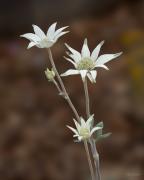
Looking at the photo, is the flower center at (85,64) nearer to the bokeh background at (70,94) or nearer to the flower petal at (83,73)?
the flower petal at (83,73)

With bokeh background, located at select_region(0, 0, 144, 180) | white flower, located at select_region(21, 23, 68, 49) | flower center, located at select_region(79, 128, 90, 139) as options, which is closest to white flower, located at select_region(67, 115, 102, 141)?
flower center, located at select_region(79, 128, 90, 139)

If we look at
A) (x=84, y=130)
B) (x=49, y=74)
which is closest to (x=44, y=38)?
(x=49, y=74)

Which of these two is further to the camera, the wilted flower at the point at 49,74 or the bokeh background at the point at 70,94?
the bokeh background at the point at 70,94

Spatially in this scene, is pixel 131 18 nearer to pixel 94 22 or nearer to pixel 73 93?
pixel 94 22

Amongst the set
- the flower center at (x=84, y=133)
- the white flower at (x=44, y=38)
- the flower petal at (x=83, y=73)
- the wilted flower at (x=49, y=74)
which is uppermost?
the white flower at (x=44, y=38)

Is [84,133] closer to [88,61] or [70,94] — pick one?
[88,61]

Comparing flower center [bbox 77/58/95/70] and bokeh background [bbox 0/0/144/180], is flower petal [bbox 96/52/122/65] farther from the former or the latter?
bokeh background [bbox 0/0/144/180]

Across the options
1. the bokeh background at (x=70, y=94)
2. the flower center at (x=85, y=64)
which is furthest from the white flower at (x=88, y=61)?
the bokeh background at (x=70, y=94)

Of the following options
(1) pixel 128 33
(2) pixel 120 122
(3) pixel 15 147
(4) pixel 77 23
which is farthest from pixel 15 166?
(4) pixel 77 23
